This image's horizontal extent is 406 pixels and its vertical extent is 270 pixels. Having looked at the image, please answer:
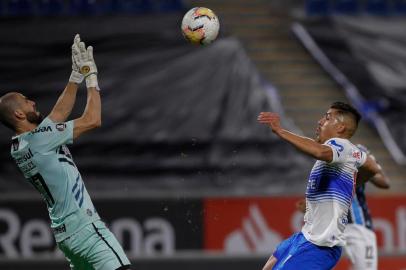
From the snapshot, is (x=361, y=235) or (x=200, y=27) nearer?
(x=200, y=27)

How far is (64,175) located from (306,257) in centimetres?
186

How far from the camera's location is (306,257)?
679 cm

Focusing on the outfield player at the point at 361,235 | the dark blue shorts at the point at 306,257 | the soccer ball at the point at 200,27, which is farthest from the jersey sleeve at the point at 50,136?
the outfield player at the point at 361,235

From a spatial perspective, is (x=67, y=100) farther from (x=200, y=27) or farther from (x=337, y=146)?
(x=337, y=146)

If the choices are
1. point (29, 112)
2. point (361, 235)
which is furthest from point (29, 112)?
point (361, 235)

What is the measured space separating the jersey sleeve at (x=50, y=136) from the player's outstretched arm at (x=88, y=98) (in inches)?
2.5

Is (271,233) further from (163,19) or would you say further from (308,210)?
(308,210)

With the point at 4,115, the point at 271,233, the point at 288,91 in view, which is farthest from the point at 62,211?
the point at 288,91

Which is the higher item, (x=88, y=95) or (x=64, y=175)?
(x=88, y=95)

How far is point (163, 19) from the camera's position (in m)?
12.1

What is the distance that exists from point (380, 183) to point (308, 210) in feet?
6.33

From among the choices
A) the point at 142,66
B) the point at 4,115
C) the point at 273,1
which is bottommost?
the point at 4,115

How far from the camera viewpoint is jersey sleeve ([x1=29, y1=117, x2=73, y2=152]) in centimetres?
670

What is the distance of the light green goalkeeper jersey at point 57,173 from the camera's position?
670cm
